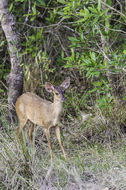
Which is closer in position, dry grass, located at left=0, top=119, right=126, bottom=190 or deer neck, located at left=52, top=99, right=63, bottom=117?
dry grass, located at left=0, top=119, right=126, bottom=190

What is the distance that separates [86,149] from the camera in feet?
18.3

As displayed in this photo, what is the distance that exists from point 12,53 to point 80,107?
1620 millimetres

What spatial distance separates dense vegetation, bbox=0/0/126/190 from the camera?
4285 mm

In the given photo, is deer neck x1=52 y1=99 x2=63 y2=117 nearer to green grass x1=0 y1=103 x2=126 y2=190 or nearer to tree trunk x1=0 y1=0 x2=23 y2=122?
green grass x1=0 y1=103 x2=126 y2=190

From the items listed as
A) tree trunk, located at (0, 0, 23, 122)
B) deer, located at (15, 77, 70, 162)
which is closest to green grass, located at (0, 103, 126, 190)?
deer, located at (15, 77, 70, 162)

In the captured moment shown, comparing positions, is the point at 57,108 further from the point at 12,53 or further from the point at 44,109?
the point at 12,53

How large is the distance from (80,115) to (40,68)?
46.1 inches

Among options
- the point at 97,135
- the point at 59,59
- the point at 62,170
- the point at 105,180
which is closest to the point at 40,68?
the point at 59,59

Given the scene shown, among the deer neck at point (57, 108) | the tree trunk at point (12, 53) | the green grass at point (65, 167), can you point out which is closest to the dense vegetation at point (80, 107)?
the green grass at point (65, 167)

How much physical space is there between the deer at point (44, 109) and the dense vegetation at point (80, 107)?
0.81 feet

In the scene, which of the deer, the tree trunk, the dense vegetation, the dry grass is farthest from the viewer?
the tree trunk

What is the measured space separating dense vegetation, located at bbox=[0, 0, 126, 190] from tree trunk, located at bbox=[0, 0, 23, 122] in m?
0.17

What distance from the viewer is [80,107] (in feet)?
22.9

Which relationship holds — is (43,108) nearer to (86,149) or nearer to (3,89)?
(86,149)
